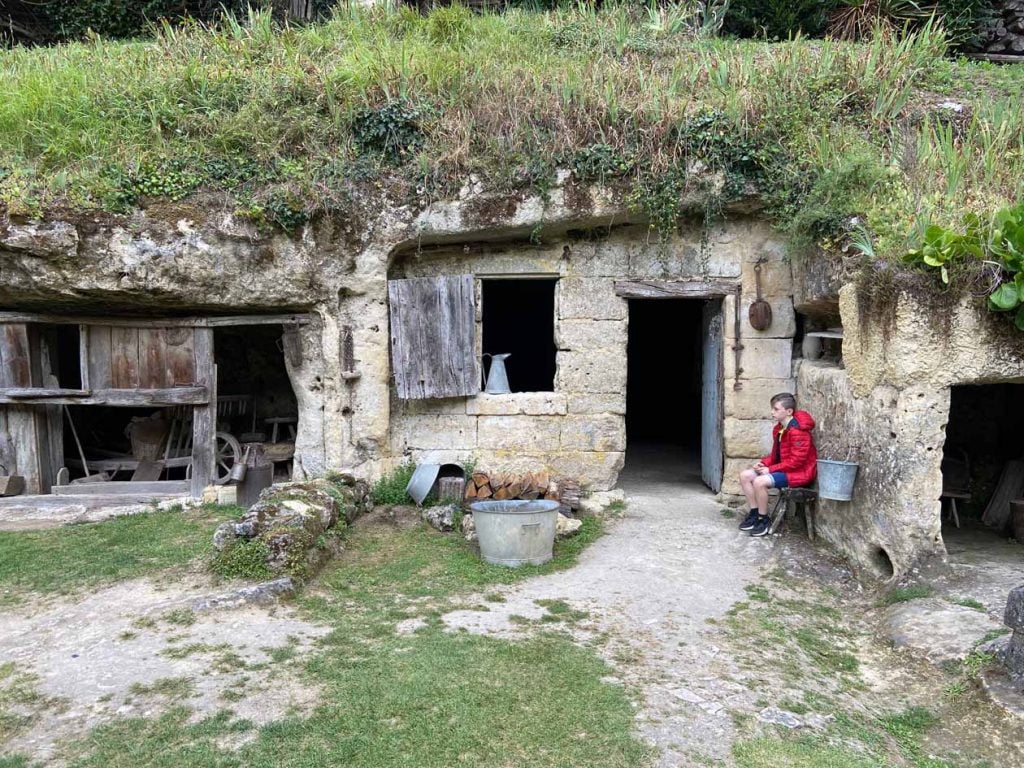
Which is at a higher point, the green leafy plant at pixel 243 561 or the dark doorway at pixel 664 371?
the dark doorway at pixel 664 371

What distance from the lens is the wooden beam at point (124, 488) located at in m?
8.03

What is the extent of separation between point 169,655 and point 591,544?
3643 millimetres

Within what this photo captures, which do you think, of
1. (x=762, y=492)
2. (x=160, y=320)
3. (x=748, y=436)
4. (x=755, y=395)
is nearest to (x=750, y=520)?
(x=762, y=492)

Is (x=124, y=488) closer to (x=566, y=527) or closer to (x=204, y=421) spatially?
(x=204, y=421)

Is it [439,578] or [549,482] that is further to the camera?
[549,482]

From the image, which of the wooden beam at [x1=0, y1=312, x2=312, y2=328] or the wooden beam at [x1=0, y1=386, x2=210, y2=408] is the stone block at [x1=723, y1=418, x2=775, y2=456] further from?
the wooden beam at [x1=0, y1=386, x2=210, y2=408]

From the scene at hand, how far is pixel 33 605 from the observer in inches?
207

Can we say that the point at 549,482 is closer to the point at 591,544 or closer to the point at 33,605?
the point at 591,544

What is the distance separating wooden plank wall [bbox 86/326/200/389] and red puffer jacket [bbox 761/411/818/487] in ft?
19.9

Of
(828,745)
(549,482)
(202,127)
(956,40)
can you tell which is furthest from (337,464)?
(956,40)

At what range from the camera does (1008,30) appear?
41.1ft

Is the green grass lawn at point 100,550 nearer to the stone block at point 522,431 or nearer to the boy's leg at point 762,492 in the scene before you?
the stone block at point 522,431

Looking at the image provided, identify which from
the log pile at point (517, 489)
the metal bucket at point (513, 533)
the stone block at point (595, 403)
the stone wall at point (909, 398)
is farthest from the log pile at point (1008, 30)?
the metal bucket at point (513, 533)

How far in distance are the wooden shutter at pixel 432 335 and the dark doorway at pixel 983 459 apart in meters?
5.10
